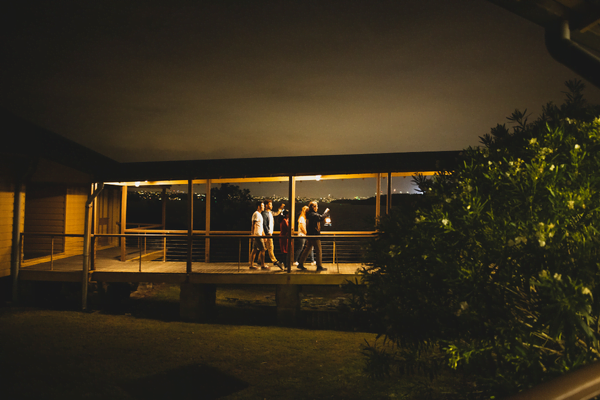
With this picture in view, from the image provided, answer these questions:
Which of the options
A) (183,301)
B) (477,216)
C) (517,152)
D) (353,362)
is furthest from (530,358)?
(183,301)

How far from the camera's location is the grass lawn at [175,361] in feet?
15.3

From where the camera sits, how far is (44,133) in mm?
11789

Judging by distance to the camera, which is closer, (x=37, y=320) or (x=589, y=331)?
(x=589, y=331)

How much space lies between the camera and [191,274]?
27.5 ft

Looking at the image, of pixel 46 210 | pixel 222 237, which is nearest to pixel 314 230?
pixel 222 237

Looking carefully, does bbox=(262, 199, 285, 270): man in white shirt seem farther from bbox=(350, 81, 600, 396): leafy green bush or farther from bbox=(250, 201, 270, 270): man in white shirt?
bbox=(350, 81, 600, 396): leafy green bush

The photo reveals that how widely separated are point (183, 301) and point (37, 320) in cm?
307

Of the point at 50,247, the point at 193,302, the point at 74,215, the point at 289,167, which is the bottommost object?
the point at 193,302

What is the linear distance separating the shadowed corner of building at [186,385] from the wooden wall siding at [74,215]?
8.90 metres

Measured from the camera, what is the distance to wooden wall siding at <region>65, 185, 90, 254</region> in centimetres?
1167

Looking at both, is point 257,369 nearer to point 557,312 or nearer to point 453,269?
point 453,269

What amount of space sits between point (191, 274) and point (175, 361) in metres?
2.89

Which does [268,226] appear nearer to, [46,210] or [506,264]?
[506,264]

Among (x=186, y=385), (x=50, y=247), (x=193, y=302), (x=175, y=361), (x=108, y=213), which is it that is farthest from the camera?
(x=108, y=213)
